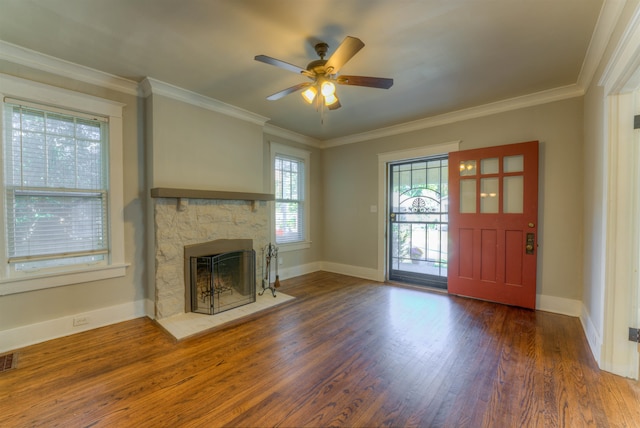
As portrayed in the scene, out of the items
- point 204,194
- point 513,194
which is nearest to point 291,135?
point 204,194

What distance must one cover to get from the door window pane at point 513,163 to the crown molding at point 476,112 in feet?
2.03

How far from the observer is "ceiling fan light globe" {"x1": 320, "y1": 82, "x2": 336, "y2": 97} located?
2224mm

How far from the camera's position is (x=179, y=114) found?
312cm

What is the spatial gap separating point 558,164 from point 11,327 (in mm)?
5747

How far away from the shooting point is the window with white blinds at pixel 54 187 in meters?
2.37

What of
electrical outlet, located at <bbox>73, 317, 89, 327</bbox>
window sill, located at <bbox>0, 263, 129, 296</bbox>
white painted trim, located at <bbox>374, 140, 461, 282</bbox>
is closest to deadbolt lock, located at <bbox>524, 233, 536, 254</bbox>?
white painted trim, located at <bbox>374, 140, 461, 282</bbox>

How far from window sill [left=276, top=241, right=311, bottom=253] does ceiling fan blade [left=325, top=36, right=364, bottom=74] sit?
10.0 ft

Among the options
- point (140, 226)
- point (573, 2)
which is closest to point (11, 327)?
point (140, 226)

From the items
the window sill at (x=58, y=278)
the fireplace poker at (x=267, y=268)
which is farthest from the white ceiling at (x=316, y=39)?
the fireplace poker at (x=267, y=268)

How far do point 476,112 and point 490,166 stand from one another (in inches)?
29.8

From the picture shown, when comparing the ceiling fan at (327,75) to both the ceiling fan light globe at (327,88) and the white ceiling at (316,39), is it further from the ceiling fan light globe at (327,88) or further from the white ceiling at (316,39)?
the white ceiling at (316,39)

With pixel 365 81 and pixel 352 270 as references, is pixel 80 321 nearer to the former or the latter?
pixel 365 81

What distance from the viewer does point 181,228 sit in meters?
3.06

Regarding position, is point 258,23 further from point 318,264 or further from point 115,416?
point 318,264
